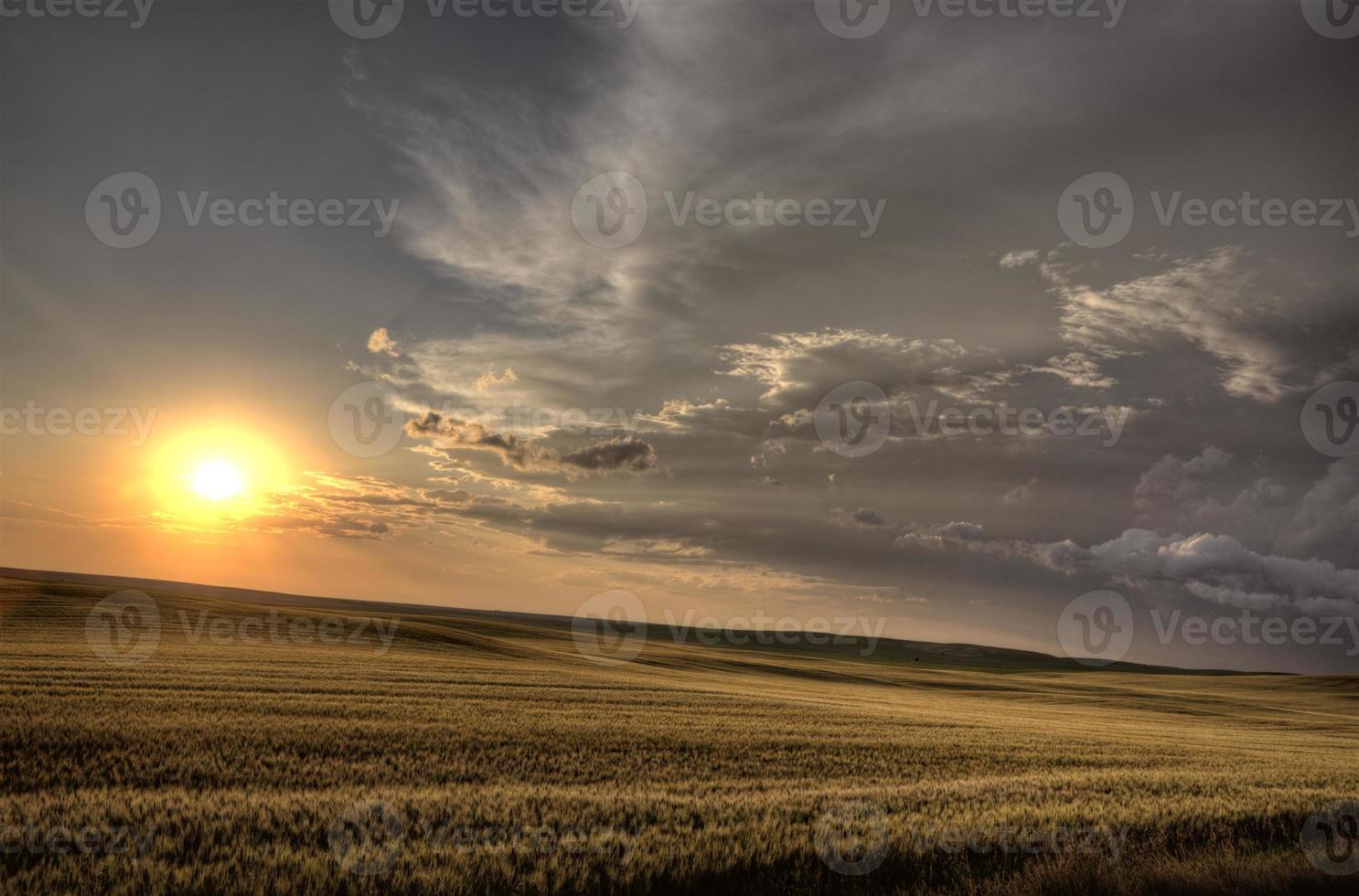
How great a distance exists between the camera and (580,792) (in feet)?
38.2

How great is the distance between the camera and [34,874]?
694 centimetres

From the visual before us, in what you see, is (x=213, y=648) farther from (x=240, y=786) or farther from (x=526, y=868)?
(x=526, y=868)

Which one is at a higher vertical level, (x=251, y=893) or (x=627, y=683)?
(x=251, y=893)

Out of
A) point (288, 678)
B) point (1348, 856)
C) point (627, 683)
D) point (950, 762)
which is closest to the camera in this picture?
point (1348, 856)

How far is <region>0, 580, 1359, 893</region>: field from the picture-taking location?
305 inches

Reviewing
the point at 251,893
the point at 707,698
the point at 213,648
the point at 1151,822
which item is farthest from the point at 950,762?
the point at 213,648

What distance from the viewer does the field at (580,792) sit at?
774cm

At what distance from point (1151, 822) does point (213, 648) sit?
38.7 meters

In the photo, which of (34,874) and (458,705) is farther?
(458,705)

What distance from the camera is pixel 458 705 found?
71.6 feet

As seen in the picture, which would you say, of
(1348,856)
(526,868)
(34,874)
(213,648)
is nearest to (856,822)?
(526,868)

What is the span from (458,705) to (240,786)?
35.5 feet

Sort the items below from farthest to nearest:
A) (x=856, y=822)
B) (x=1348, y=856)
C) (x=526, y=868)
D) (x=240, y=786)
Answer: (x=240, y=786)
(x=856, y=822)
(x=1348, y=856)
(x=526, y=868)

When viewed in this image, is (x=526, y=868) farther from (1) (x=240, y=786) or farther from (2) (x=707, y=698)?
(2) (x=707, y=698)
